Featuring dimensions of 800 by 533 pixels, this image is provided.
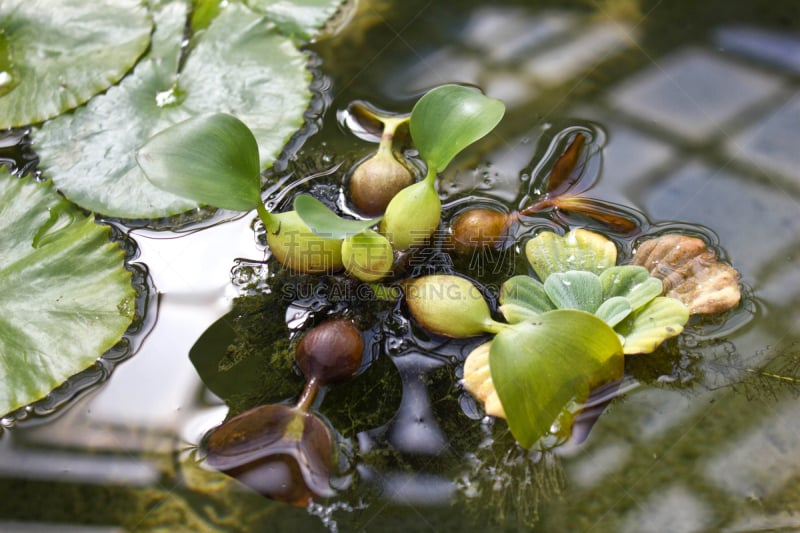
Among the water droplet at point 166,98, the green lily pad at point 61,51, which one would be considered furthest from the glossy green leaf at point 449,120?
the green lily pad at point 61,51

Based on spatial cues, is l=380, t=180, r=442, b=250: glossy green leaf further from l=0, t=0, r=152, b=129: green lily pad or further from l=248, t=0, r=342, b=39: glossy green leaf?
l=0, t=0, r=152, b=129: green lily pad

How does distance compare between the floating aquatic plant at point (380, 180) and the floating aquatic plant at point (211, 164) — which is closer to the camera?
the floating aquatic plant at point (211, 164)

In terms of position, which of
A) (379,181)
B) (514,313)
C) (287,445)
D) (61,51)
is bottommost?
(287,445)

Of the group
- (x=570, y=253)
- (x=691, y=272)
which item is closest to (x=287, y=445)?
(x=570, y=253)

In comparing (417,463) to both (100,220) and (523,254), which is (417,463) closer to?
(523,254)

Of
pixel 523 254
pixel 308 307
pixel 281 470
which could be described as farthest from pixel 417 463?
pixel 523 254

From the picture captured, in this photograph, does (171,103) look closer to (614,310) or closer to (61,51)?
(61,51)

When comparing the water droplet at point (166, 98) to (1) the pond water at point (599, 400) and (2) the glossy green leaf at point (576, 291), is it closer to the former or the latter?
(1) the pond water at point (599, 400)
